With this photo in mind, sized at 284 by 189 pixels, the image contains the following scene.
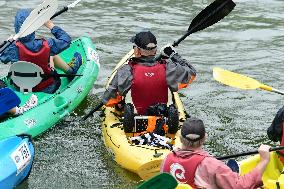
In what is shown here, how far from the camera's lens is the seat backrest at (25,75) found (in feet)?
25.3

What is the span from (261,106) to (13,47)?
3449mm

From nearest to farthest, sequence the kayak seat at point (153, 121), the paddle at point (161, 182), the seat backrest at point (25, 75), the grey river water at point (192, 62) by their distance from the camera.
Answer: the paddle at point (161, 182)
the kayak seat at point (153, 121)
the grey river water at point (192, 62)
the seat backrest at point (25, 75)

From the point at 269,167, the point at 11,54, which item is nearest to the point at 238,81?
the point at 269,167

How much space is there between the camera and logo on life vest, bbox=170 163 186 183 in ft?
15.9

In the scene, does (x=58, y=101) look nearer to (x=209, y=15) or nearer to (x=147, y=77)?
(x=147, y=77)

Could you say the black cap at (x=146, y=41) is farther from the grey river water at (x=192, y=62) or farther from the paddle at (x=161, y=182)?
the paddle at (x=161, y=182)

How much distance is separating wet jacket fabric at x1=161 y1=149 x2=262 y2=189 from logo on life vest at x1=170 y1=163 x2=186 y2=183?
0.27 feet

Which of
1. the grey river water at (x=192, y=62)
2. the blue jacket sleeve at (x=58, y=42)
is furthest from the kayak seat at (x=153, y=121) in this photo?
the blue jacket sleeve at (x=58, y=42)

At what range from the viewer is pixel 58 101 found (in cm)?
809

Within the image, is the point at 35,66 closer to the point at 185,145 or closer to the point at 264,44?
the point at 185,145

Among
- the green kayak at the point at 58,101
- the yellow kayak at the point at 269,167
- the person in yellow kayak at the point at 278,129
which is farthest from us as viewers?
the green kayak at the point at 58,101

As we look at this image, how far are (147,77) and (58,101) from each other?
5.41 feet

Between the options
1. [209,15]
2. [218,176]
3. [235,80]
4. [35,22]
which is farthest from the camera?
A: [209,15]

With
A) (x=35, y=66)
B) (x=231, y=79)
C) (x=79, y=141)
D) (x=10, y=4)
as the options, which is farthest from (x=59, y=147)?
(x=10, y=4)
